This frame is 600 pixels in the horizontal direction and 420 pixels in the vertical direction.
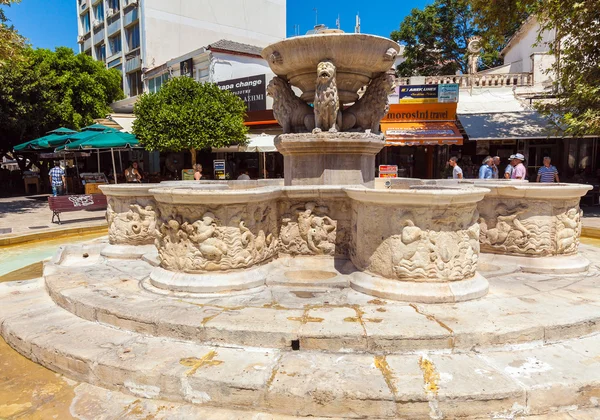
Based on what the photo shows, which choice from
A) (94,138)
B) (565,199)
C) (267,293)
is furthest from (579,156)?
(94,138)

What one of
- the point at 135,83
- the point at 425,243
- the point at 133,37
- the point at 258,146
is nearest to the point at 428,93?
the point at 258,146

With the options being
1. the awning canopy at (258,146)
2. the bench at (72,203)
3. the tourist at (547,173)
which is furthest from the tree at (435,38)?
the bench at (72,203)

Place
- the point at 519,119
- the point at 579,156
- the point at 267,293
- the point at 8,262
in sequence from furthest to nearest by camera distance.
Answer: the point at 579,156 < the point at 519,119 < the point at 8,262 < the point at 267,293

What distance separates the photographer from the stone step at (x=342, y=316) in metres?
2.79

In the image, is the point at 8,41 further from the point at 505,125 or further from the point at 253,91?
the point at 505,125

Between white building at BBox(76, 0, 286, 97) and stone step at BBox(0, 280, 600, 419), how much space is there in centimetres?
2780

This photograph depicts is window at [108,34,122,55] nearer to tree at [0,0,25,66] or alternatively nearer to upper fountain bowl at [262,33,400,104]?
tree at [0,0,25,66]

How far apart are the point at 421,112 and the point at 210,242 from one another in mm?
14136

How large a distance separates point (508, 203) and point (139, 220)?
14.9ft

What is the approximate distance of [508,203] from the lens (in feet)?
14.8

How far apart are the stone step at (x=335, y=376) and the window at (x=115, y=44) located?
1324 inches

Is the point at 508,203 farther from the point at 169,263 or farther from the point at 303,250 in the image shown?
the point at 169,263

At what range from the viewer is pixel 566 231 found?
4.41 metres

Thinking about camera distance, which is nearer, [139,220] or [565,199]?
[565,199]
